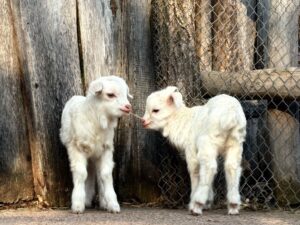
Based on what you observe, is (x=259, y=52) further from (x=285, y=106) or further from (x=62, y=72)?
(x=62, y=72)

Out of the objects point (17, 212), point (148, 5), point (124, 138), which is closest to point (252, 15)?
point (148, 5)

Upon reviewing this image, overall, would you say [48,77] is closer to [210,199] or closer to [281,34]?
[210,199]

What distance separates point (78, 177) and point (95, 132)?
0.46 metres

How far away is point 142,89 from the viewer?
824 cm

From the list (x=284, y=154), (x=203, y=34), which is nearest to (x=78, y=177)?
(x=284, y=154)

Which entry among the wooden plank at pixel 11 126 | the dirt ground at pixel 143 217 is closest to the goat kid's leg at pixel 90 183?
the dirt ground at pixel 143 217

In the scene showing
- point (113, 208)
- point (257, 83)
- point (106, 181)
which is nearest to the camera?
point (113, 208)

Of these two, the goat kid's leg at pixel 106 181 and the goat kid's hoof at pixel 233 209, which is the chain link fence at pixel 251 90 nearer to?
the goat kid's hoof at pixel 233 209

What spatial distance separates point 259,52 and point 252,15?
1.52 feet

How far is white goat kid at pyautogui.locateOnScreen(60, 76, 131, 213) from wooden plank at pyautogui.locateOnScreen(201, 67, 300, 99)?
1.12 meters

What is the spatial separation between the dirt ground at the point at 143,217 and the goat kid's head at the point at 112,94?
983 millimetres

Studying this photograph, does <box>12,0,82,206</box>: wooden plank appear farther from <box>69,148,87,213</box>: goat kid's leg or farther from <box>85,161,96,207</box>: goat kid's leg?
<box>69,148,87,213</box>: goat kid's leg

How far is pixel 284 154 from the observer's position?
8.06 metres

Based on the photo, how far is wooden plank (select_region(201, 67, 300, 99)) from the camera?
7.58m
